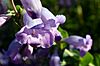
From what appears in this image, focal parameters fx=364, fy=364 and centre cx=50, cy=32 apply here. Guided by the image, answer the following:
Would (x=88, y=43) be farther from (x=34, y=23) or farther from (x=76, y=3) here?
(x=76, y=3)

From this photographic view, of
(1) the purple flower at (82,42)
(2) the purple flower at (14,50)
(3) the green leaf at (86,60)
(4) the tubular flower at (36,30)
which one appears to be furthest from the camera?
(3) the green leaf at (86,60)

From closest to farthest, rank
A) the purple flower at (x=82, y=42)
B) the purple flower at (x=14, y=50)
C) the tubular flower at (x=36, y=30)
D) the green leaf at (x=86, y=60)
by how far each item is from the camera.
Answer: the tubular flower at (x=36, y=30), the purple flower at (x=14, y=50), the purple flower at (x=82, y=42), the green leaf at (x=86, y=60)

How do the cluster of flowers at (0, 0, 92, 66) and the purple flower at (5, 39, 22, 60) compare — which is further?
the purple flower at (5, 39, 22, 60)

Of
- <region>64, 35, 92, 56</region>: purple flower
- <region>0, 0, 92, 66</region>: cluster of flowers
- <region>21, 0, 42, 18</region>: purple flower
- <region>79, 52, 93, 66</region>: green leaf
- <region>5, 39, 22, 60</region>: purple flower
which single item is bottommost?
<region>79, 52, 93, 66</region>: green leaf

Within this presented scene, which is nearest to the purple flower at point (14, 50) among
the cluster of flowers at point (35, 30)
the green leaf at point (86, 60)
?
the cluster of flowers at point (35, 30)

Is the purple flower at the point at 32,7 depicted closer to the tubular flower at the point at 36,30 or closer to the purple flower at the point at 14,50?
the tubular flower at the point at 36,30

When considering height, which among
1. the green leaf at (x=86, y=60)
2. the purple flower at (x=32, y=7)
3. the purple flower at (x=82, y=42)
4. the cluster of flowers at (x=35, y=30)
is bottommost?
the green leaf at (x=86, y=60)

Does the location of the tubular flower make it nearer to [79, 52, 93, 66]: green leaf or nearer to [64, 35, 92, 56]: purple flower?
[64, 35, 92, 56]: purple flower

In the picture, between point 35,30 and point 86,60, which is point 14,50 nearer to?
point 35,30

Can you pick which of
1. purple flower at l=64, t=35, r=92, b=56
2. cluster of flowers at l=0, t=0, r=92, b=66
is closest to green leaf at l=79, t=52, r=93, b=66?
purple flower at l=64, t=35, r=92, b=56

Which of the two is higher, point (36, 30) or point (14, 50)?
point (36, 30)

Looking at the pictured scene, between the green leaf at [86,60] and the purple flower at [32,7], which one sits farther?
the green leaf at [86,60]

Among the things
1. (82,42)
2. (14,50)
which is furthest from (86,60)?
(14,50)

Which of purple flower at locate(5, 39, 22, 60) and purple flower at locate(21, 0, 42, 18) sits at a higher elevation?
purple flower at locate(21, 0, 42, 18)
